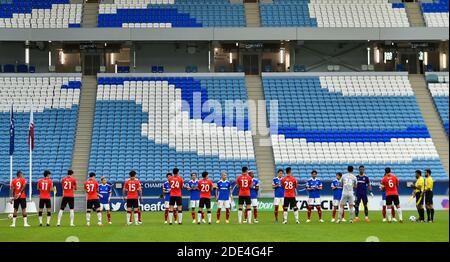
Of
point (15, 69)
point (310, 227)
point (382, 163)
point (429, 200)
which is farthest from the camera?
point (15, 69)

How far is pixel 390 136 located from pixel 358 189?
60.7 feet

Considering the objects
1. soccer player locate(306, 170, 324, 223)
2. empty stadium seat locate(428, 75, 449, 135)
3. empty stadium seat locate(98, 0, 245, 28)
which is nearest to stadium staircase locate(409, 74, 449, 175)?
empty stadium seat locate(428, 75, 449, 135)

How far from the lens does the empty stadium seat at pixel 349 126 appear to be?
43969mm

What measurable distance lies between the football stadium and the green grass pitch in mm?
11462

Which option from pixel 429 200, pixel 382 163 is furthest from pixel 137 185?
pixel 382 163

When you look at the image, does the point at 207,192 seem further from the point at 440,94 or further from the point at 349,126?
the point at 440,94

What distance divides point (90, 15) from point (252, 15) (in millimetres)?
9694

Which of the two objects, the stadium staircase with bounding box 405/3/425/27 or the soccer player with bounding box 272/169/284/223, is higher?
the stadium staircase with bounding box 405/3/425/27

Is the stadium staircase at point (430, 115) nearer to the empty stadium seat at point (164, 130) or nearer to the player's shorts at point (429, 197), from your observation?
the empty stadium seat at point (164, 130)

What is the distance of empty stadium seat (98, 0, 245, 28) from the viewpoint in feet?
165

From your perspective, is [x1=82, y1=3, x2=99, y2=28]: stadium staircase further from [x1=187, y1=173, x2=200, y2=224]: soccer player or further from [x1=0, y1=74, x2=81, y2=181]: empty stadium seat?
[x1=187, y1=173, x2=200, y2=224]: soccer player
